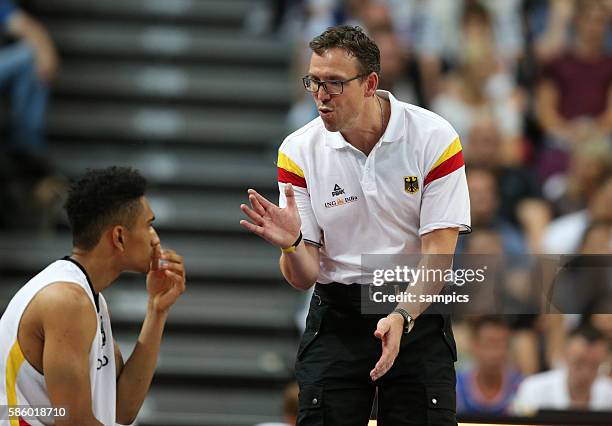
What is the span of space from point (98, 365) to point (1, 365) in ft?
1.13

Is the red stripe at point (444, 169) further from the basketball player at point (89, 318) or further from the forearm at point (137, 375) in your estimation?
the forearm at point (137, 375)

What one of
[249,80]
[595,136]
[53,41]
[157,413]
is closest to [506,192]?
[595,136]

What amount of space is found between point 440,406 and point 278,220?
86 centimetres

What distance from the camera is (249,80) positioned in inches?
345

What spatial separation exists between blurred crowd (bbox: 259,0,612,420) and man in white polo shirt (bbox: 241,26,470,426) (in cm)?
255

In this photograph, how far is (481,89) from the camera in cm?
837

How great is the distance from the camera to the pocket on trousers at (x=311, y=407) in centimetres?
421

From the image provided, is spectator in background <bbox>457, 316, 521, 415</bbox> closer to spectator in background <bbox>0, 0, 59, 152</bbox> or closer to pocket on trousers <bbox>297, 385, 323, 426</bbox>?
pocket on trousers <bbox>297, 385, 323, 426</bbox>

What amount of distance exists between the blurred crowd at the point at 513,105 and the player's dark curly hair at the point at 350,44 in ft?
9.32

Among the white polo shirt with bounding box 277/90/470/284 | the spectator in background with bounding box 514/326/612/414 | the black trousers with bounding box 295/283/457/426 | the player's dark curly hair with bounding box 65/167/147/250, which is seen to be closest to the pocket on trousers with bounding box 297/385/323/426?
the black trousers with bounding box 295/283/457/426

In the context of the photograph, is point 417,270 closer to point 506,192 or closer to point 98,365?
point 98,365

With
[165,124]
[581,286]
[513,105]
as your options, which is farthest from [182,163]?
[581,286]

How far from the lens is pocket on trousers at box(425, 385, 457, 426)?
414cm

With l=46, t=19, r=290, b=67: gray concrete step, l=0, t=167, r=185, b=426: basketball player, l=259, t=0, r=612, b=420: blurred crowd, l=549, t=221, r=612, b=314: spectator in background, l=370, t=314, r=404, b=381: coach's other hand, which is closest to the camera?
l=370, t=314, r=404, b=381: coach's other hand
